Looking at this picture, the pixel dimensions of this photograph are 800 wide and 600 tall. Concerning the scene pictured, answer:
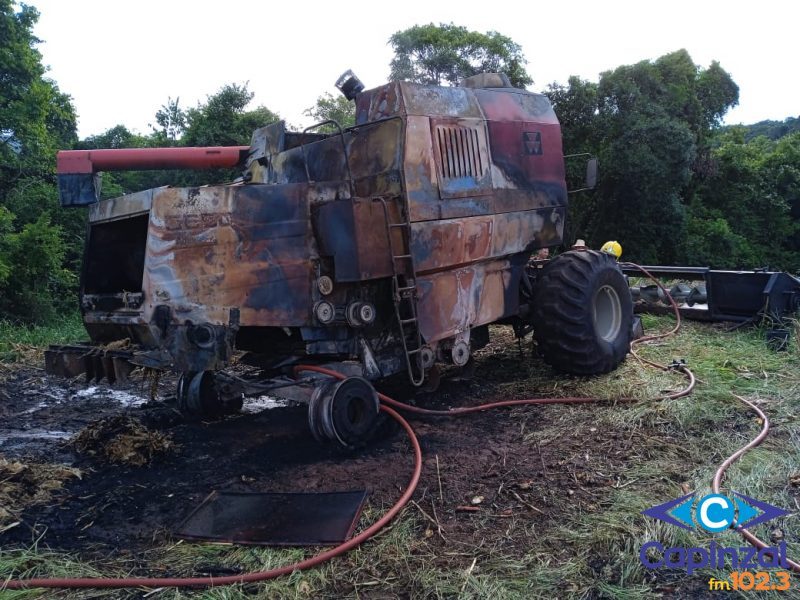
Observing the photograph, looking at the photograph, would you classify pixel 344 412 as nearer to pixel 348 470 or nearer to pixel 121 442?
pixel 348 470

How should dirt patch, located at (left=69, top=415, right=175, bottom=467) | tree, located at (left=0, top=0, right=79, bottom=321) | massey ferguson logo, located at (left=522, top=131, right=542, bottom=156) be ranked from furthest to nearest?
tree, located at (left=0, top=0, right=79, bottom=321) < massey ferguson logo, located at (left=522, top=131, right=542, bottom=156) < dirt patch, located at (left=69, top=415, right=175, bottom=467)

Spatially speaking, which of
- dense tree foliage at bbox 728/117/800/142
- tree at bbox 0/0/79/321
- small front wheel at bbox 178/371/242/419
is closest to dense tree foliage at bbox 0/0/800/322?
tree at bbox 0/0/79/321

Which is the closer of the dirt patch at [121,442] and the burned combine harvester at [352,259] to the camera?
the burned combine harvester at [352,259]

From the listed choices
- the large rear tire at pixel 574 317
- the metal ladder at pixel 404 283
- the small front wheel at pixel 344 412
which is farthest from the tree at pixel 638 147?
the small front wheel at pixel 344 412

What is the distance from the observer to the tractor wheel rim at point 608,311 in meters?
6.78

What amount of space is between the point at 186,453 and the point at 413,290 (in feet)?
7.15

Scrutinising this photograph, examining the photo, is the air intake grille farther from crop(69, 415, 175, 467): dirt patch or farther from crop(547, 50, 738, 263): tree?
crop(547, 50, 738, 263): tree

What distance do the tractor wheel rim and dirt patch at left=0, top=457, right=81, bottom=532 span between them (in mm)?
4973

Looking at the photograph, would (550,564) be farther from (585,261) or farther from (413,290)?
(585,261)

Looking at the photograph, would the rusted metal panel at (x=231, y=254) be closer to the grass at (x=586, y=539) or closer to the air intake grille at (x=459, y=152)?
the air intake grille at (x=459, y=152)

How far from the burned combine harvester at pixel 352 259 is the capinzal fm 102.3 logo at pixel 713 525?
2.26 m

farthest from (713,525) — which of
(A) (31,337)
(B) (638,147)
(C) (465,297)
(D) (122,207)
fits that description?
(B) (638,147)

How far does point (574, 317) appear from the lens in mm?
6176

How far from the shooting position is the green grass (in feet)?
30.7
